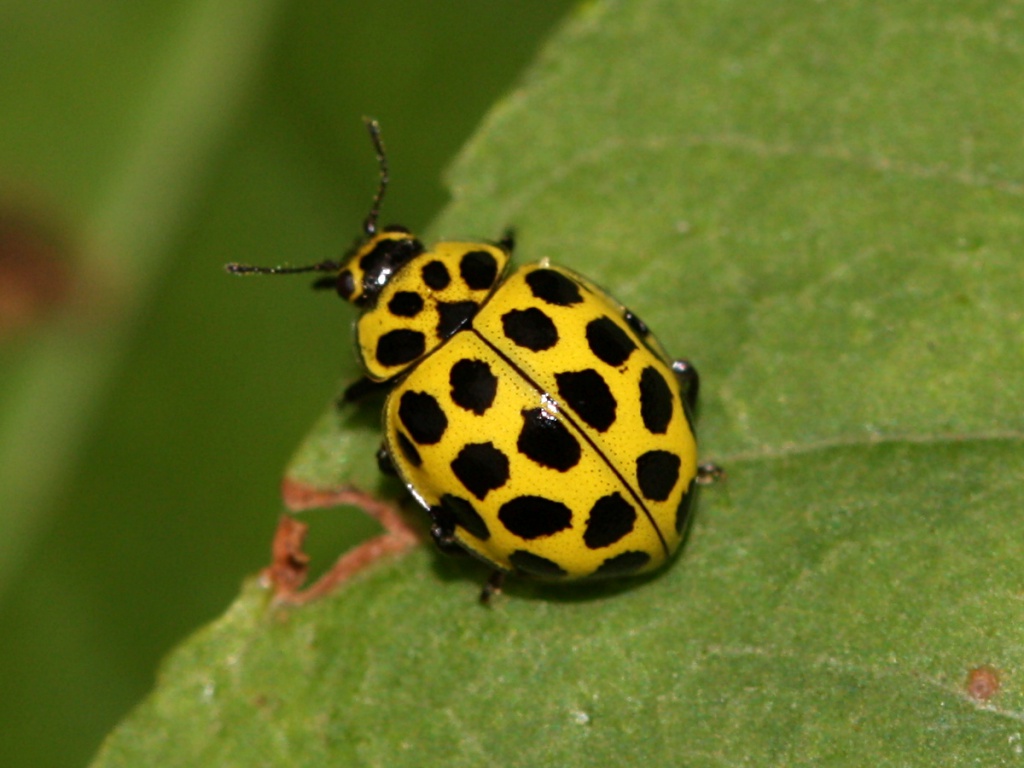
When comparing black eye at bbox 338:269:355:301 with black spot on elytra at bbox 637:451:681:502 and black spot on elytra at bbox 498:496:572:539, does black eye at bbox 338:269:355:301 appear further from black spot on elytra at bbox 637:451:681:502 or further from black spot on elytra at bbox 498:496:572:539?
black spot on elytra at bbox 637:451:681:502

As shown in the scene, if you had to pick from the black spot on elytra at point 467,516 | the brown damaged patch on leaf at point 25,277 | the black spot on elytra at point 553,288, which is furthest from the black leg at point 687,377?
the brown damaged patch on leaf at point 25,277

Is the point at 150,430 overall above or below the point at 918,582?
below

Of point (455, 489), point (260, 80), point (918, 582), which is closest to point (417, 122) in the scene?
point (260, 80)

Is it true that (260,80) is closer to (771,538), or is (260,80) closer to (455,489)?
(455,489)

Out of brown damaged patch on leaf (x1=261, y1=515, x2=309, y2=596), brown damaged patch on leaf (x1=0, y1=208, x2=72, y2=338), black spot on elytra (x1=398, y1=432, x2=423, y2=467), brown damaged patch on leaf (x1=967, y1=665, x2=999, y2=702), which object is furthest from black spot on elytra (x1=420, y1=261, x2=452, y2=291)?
brown damaged patch on leaf (x1=0, y1=208, x2=72, y2=338)

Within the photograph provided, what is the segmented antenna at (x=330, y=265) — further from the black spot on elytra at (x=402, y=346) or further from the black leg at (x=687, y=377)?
the black leg at (x=687, y=377)

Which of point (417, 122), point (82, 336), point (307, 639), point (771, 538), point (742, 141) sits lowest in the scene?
point (82, 336)
